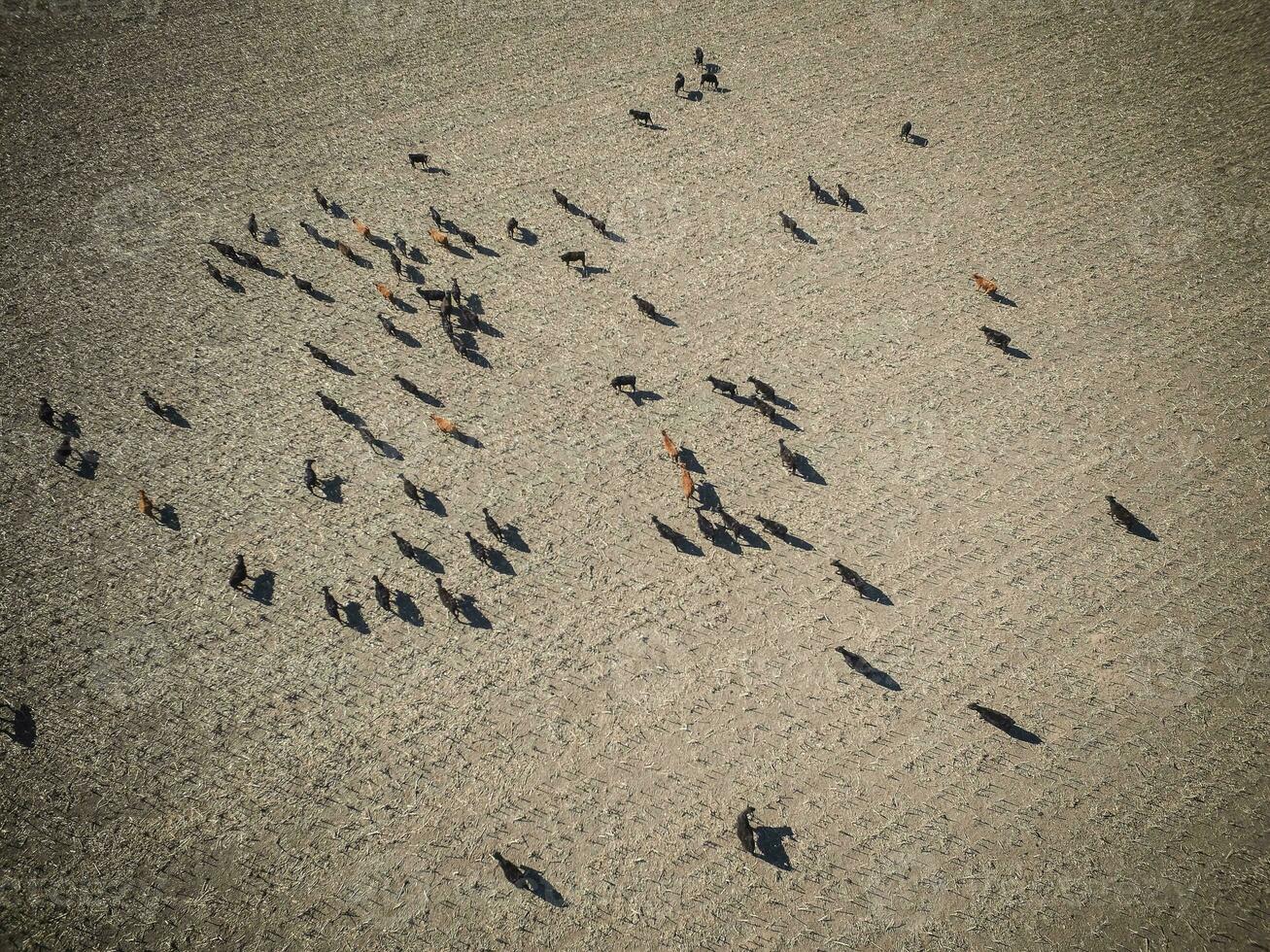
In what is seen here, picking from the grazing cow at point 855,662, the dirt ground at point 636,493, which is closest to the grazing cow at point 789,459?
the dirt ground at point 636,493

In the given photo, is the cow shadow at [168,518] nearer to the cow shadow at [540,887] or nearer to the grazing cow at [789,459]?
the cow shadow at [540,887]

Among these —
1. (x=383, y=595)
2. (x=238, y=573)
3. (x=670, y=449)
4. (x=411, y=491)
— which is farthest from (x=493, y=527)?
(x=238, y=573)

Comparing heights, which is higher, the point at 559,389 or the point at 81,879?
the point at 559,389

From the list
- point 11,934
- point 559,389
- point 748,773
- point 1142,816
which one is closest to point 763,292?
point 559,389

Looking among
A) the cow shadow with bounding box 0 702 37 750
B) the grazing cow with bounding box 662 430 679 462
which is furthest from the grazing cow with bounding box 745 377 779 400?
the cow shadow with bounding box 0 702 37 750

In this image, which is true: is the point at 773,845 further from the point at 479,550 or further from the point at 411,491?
the point at 411,491

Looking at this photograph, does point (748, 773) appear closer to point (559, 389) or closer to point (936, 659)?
point (936, 659)

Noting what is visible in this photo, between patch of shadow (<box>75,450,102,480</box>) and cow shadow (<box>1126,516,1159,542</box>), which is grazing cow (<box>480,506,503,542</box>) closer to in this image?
patch of shadow (<box>75,450,102,480</box>)
